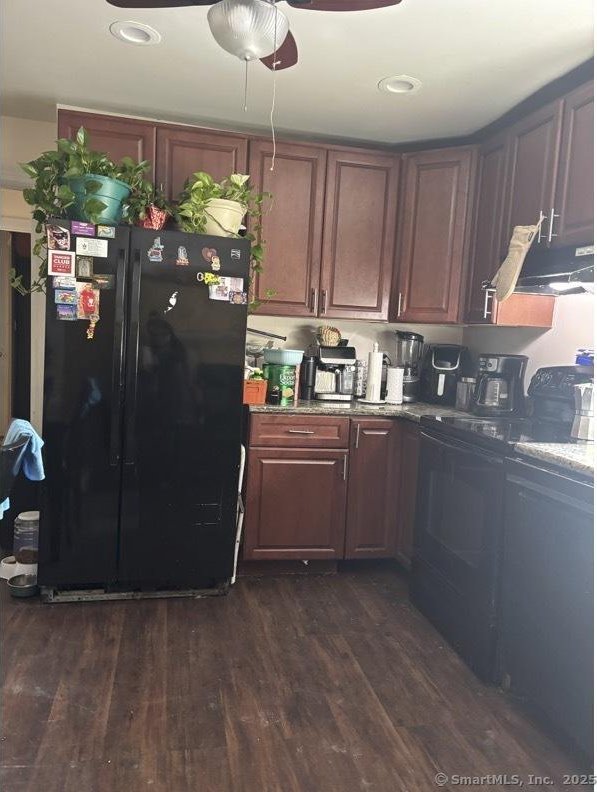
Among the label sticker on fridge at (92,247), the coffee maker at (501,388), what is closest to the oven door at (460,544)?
the coffee maker at (501,388)

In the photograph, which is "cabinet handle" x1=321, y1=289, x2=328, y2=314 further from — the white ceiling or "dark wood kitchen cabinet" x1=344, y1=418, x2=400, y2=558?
the white ceiling

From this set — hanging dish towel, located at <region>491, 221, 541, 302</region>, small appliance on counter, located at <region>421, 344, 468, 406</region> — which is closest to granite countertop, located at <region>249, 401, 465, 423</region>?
small appliance on counter, located at <region>421, 344, 468, 406</region>

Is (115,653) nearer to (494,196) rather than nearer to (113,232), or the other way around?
(113,232)

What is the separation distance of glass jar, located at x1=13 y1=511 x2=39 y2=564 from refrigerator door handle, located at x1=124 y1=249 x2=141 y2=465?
58cm

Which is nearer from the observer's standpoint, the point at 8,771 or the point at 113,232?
the point at 8,771

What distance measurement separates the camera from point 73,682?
203 cm

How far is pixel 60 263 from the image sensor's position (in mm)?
2490

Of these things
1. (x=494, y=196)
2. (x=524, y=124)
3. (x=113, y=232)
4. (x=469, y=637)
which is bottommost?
(x=469, y=637)

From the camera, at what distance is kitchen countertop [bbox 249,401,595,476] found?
5.93 ft

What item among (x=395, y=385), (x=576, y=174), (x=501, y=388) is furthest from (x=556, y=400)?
(x=395, y=385)

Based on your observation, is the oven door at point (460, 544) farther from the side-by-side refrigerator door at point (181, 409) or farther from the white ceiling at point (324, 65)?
the white ceiling at point (324, 65)

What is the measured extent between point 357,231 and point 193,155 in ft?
3.21

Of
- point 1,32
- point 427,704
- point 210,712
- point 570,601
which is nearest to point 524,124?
point 570,601

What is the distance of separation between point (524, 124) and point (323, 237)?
1.14m
